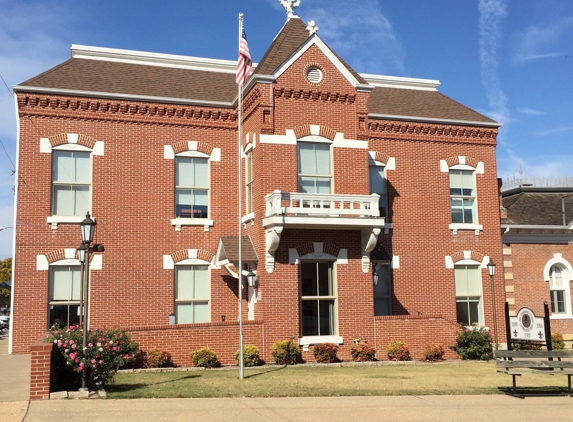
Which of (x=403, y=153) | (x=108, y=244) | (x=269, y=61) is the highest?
(x=269, y=61)

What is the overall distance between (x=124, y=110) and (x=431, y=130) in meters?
11.3

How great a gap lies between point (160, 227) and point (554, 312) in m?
16.0

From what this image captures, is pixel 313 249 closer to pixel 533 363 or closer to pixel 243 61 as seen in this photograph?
pixel 243 61

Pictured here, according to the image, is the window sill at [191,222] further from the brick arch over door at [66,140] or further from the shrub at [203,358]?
the shrub at [203,358]

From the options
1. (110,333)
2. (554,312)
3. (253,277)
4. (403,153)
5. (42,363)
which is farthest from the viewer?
(554,312)

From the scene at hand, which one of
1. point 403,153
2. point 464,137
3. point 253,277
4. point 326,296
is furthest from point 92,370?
point 464,137

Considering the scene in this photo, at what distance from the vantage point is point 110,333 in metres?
13.6

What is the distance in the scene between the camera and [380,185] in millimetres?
23594

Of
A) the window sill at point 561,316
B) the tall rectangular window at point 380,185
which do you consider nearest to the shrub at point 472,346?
the tall rectangular window at point 380,185

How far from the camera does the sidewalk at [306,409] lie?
1071 centimetres

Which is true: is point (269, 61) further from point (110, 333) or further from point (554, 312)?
→ point (554, 312)

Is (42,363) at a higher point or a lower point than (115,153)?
lower

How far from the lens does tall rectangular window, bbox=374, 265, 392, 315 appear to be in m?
22.9

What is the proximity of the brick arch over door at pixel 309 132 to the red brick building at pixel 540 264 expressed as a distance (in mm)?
8910
